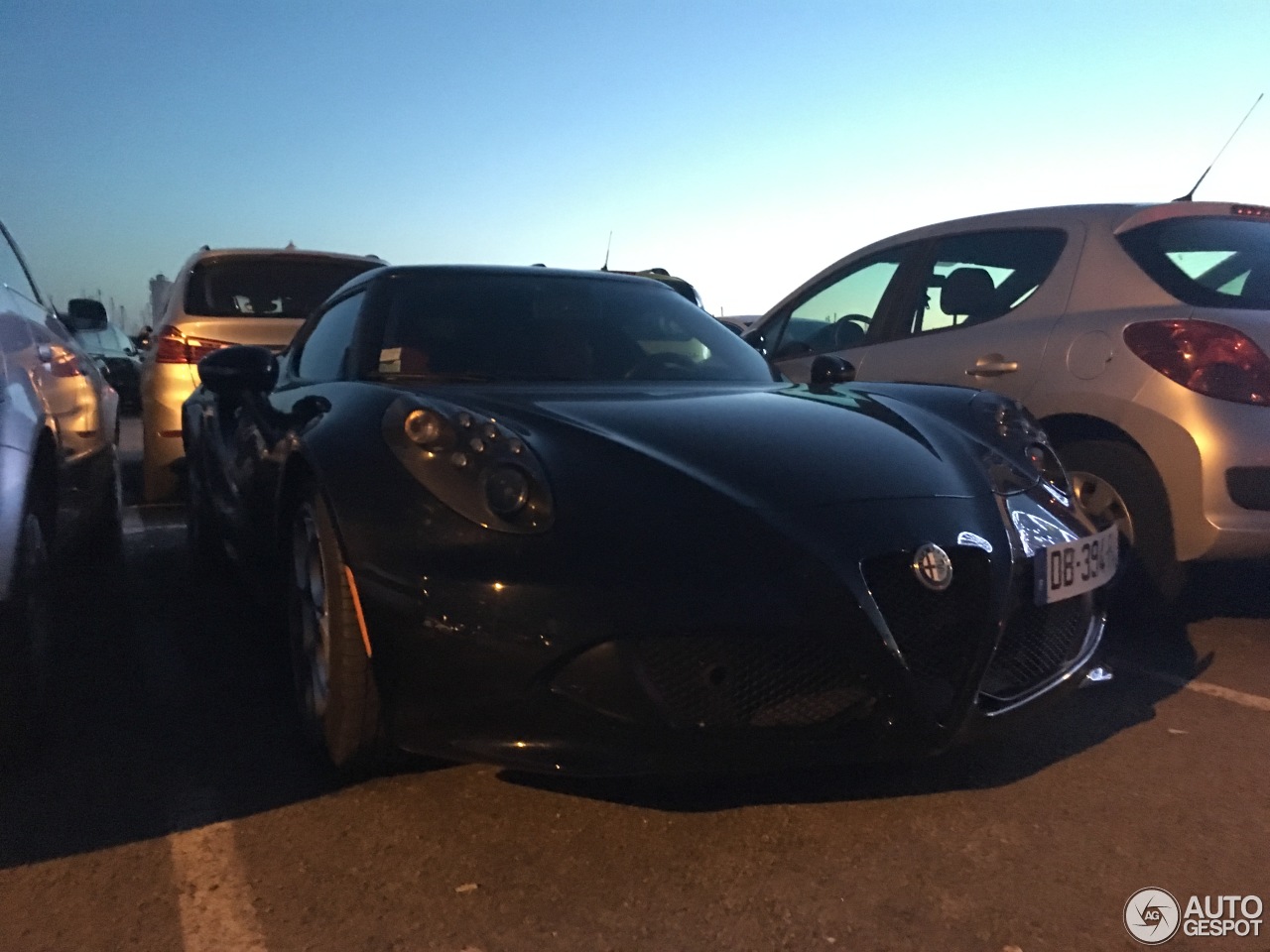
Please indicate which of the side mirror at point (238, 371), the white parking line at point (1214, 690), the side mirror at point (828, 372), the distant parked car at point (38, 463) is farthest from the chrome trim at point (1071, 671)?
the side mirror at point (238, 371)

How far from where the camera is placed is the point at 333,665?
2.57 meters

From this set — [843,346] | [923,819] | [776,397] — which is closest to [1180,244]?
[843,346]

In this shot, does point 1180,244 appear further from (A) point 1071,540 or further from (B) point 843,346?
(A) point 1071,540

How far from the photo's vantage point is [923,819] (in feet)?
8.45

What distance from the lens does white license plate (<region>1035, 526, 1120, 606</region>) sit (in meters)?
2.66

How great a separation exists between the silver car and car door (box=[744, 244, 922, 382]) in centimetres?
2

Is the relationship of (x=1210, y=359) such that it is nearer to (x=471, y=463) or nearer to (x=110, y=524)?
(x=471, y=463)

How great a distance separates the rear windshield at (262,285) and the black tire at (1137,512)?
430 centimetres

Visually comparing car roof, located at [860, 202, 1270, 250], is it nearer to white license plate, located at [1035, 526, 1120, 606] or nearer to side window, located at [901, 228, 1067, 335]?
side window, located at [901, 228, 1067, 335]

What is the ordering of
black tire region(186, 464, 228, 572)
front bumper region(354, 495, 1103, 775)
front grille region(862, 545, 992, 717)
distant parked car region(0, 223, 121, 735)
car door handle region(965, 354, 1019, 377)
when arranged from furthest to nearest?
black tire region(186, 464, 228, 572) < car door handle region(965, 354, 1019, 377) < distant parked car region(0, 223, 121, 735) < front grille region(862, 545, 992, 717) < front bumper region(354, 495, 1103, 775)

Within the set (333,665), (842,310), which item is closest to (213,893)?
(333,665)

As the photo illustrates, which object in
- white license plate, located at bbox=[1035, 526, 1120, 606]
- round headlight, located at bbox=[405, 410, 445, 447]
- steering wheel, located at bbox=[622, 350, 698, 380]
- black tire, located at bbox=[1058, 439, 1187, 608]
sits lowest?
black tire, located at bbox=[1058, 439, 1187, 608]

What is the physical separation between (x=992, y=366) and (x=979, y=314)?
313 mm

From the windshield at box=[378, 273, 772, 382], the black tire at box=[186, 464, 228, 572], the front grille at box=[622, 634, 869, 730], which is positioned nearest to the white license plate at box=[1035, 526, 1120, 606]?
the front grille at box=[622, 634, 869, 730]
